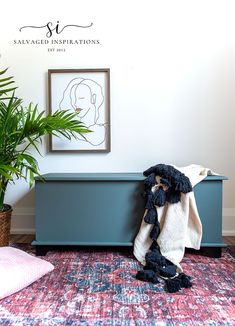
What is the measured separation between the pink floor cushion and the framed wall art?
34.6 inches

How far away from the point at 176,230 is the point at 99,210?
19.7 inches

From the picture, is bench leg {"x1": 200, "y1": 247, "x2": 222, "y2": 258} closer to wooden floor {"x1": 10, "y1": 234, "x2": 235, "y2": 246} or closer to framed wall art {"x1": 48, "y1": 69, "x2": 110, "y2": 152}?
wooden floor {"x1": 10, "y1": 234, "x2": 235, "y2": 246}

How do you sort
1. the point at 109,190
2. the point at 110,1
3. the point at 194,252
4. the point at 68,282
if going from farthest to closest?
the point at 110,1, the point at 194,252, the point at 109,190, the point at 68,282

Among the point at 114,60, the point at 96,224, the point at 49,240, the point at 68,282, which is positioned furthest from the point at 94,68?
the point at 68,282

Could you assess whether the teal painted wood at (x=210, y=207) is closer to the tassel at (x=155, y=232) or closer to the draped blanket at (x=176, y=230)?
the draped blanket at (x=176, y=230)

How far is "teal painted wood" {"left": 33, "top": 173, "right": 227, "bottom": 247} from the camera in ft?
5.26

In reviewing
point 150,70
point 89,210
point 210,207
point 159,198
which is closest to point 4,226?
point 89,210

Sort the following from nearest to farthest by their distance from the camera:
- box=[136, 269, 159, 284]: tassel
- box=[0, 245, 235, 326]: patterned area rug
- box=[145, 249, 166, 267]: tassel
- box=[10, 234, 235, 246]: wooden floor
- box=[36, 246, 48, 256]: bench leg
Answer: box=[0, 245, 235, 326]: patterned area rug < box=[136, 269, 159, 284]: tassel < box=[145, 249, 166, 267]: tassel < box=[36, 246, 48, 256]: bench leg < box=[10, 234, 235, 246]: wooden floor

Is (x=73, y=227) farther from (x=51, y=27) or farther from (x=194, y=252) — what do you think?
(x=51, y=27)

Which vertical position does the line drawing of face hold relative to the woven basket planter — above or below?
above

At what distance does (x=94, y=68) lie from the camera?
1998 millimetres

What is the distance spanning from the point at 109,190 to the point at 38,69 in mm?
1186

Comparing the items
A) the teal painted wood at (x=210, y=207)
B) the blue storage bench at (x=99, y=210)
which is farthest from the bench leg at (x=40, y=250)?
the teal painted wood at (x=210, y=207)

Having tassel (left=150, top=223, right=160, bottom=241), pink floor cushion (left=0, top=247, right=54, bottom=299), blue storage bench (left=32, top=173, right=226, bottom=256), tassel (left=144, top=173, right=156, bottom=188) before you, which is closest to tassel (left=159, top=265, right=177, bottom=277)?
tassel (left=150, top=223, right=160, bottom=241)
